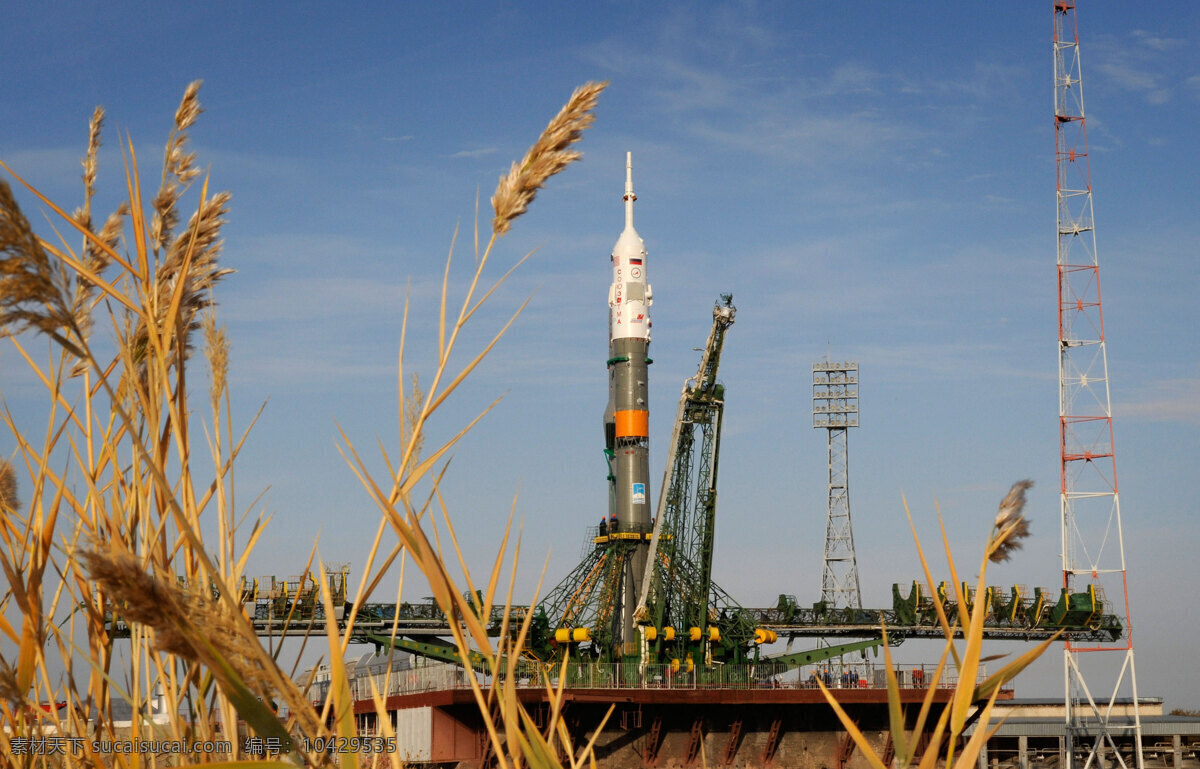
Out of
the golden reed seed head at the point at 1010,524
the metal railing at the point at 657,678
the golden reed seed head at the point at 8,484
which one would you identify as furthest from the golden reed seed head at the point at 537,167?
the metal railing at the point at 657,678

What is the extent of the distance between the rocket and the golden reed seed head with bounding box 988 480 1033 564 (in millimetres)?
41196

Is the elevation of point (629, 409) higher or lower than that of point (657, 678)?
higher

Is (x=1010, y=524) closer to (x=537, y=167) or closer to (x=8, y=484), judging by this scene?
(x=537, y=167)

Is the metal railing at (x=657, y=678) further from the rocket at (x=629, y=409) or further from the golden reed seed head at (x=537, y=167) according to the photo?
the golden reed seed head at (x=537, y=167)

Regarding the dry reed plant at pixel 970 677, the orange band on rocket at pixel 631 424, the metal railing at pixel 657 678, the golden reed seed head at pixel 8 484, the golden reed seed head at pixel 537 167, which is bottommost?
the metal railing at pixel 657 678

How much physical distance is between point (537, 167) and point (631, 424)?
41087 mm

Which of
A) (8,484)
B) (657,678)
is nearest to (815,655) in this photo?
(657,678)

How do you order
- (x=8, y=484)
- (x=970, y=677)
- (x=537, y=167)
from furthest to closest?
(x=8, y=484)
(x=537, y=167)
(x=970, y=677)

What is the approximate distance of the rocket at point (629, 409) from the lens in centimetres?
4356

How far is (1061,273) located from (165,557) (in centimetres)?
4570

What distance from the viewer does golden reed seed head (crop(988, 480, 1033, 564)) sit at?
2.39 m

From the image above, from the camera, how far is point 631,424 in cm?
4369

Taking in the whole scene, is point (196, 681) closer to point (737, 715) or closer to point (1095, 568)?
point (737, 715)

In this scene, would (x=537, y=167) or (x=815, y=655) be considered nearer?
(x=537, y=167)
